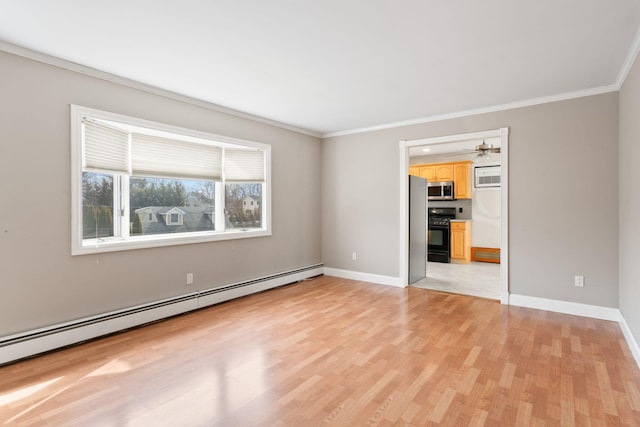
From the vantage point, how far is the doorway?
4.30 meters

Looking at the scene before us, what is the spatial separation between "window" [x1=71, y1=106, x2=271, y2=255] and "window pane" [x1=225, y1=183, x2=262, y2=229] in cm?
1

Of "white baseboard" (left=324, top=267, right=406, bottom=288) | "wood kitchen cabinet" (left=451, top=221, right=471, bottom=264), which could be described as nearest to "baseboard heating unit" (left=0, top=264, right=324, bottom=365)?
"white baseboard" (left=324, top=267, right=406, bottom=288)

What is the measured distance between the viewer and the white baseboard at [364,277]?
5.32 m

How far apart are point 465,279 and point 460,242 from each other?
1907 mm

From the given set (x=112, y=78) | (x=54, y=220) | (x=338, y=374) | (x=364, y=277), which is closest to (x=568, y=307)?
(x=364, y=277)

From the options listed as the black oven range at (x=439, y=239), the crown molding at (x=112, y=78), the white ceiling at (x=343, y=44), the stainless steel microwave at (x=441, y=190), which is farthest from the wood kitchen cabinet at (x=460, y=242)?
the crown molding at (x=112, y=78)

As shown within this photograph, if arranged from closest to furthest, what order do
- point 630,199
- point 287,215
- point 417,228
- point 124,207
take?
point 630,199
point 124,207
point 287,215
point 417,228

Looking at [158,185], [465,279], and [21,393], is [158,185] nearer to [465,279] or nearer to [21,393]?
[21,393]

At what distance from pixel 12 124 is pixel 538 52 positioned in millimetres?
4417

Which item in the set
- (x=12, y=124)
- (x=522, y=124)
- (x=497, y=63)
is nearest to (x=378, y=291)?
(x=522, y=124)

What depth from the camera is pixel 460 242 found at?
7.61 m

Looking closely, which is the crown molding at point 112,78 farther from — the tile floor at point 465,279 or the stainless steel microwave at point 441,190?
the stainless steel microwave at point 441,190

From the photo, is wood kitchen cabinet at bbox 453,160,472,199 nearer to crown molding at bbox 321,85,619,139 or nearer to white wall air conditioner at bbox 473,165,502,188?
white wall air conditioner at bbox 473,165,502,188

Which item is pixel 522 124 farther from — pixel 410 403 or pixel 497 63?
pixel 410 403
